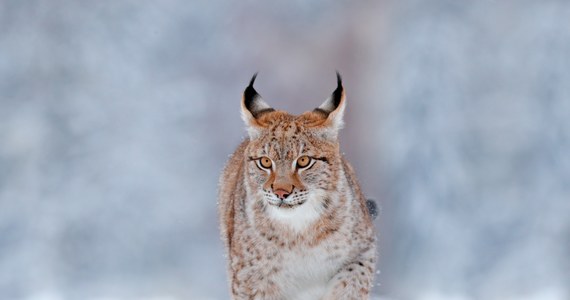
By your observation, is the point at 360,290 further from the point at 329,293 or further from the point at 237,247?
the point at 237,247

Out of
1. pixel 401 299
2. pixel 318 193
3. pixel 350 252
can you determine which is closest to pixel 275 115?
pixel 318 193

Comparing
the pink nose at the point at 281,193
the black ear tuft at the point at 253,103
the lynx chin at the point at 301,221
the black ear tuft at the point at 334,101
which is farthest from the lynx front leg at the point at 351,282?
the black ear tuft at the point at 253,103

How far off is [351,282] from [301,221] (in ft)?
1.55

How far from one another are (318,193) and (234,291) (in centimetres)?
79

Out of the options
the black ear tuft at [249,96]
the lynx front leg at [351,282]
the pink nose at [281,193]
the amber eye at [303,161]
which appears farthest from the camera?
the black ear tuft at [249,96]

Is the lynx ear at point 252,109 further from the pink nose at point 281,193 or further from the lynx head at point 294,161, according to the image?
the pink nose at point 281,193

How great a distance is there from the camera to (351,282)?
17.2ft

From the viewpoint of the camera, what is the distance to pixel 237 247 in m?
5.37

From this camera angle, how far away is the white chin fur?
509 centimetres

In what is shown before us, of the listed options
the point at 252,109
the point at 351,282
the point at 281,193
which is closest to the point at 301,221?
the point at 281,193

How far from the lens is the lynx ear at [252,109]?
17.4 ft

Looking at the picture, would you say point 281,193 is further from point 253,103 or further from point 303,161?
point 253,103

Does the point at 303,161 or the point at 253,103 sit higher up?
the point at 253,103

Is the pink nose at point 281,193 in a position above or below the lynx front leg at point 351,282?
above
